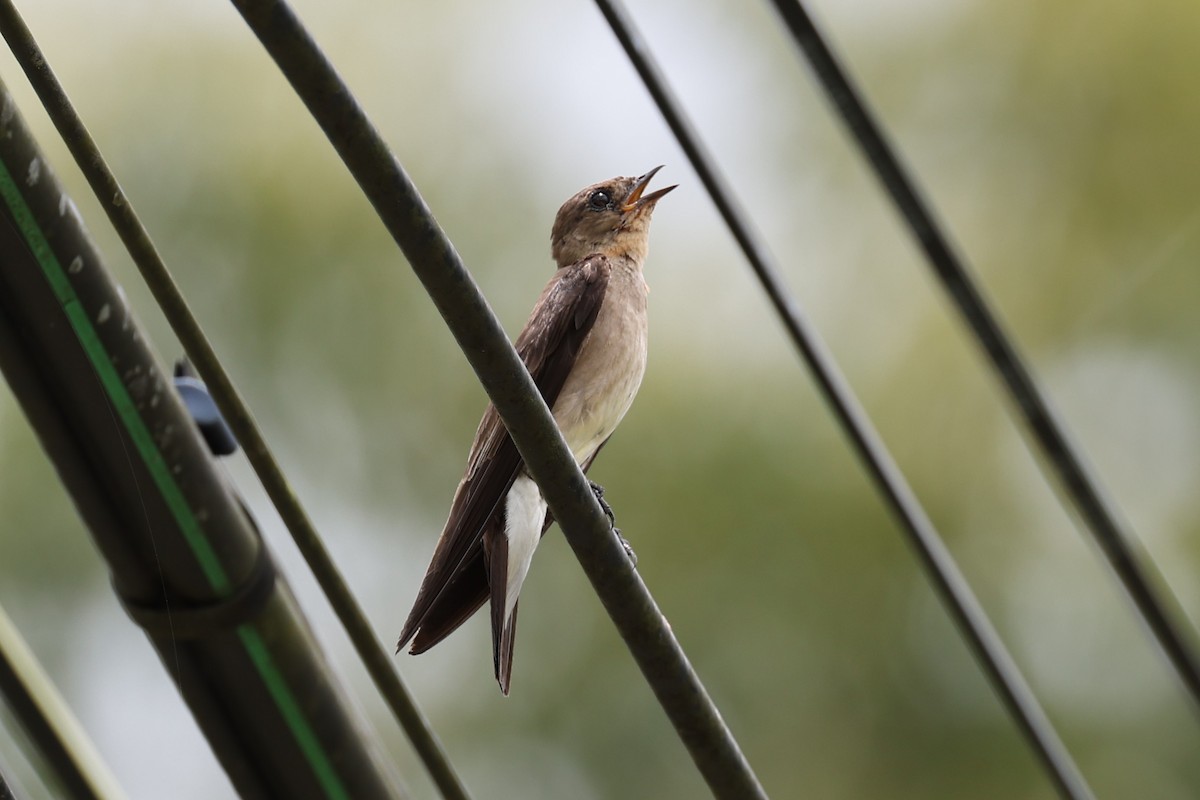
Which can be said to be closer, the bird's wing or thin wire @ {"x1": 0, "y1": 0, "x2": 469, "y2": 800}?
thin wire @ {"x1": 0, "y1": 0, "x2": 469, "y2": 800}

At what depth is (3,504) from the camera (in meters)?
4.01

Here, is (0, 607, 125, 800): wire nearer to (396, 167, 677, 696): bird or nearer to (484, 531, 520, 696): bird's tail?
(396, 167, 677, 696): bird

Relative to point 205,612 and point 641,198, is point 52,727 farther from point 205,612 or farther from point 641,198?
point 641,198

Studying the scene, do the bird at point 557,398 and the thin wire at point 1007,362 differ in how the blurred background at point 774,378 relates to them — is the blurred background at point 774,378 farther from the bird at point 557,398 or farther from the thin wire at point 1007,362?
the thin wire at point 1007,362

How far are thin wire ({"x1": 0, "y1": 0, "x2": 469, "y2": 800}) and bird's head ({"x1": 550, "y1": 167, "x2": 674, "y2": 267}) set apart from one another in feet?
6.71

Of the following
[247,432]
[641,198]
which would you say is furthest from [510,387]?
[641,198]

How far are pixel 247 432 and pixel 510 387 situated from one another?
1.21ft

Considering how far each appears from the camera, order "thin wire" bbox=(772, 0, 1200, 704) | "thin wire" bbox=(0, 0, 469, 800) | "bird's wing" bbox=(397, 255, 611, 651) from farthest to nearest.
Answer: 1. "bird's wing" bbox=(397, 255, 611, 651)
2. "thin wire" bbox=(772, 0, 1200, 704)
3. "thin wire" bbox=(0, 0, 469, 800)

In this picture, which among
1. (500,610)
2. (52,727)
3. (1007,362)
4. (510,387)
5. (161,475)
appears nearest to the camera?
(161,475)

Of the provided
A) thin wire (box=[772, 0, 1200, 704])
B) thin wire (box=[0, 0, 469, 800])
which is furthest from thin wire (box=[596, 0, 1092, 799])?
thin wire (box=[0, 0, 469, 800])

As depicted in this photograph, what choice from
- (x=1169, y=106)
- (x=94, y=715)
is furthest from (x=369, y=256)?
(x=1169, y=106)

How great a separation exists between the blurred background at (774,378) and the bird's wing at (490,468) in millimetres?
930

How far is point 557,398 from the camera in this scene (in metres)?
3.08

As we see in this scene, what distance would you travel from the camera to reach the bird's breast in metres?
3.06
